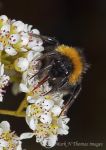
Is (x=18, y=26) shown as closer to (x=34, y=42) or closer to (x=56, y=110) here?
(x=34, y=42)

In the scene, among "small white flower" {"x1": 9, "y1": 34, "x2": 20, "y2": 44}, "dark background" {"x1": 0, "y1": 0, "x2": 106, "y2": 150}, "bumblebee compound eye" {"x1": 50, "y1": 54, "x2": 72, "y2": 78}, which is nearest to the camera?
"bumblebee compound eye" {"x1": 50, "y1": 54, "x2": 72, "y2": 78}

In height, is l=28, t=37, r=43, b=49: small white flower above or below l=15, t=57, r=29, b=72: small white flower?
above

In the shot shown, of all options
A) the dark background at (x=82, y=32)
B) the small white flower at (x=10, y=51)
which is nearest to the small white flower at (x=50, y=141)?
the small white flower at (x=10, y=51)

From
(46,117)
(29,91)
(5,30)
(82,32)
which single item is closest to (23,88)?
(29,91)

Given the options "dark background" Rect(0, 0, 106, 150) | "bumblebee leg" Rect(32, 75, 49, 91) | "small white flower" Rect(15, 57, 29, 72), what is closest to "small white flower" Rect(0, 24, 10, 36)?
"small white flower" Rect(15, 57, 29, 72)

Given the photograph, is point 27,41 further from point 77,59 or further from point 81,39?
point 81,39

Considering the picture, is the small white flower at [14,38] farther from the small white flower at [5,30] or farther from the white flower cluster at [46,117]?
the white flower cluster at [46,117]

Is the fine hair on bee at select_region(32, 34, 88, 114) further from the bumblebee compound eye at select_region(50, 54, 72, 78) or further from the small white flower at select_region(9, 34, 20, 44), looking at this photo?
the small white flower at select_region(9, 34, 20, 44)
